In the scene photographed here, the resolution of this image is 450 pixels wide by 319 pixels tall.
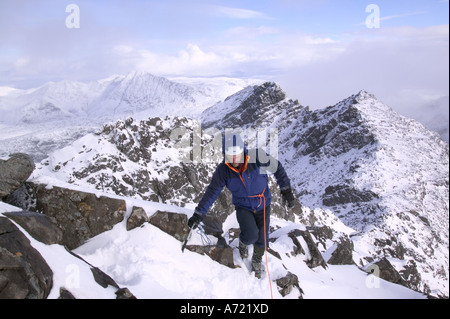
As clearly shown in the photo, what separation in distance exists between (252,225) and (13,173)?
729 cm

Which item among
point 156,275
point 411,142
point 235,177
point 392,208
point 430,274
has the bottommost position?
point 430,274

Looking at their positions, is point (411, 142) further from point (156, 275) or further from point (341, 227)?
point (156, 275)

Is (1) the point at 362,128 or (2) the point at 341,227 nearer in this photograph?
(2) the point at 341,227

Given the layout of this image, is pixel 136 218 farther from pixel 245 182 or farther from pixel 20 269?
pixel 20 269

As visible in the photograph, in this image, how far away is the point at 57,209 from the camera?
29.4 feet

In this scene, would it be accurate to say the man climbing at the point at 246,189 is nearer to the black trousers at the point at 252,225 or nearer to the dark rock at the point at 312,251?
the black trousers at the point at 252,225

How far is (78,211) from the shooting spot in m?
9.08

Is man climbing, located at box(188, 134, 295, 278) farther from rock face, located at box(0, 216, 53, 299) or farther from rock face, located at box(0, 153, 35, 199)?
rock face, located at box(0, 153, 35, 199)

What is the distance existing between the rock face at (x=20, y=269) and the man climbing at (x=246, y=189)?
3732 mm

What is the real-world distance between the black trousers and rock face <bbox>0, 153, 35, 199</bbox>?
21.6 ft

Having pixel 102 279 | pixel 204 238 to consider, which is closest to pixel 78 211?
pixel 102 279
